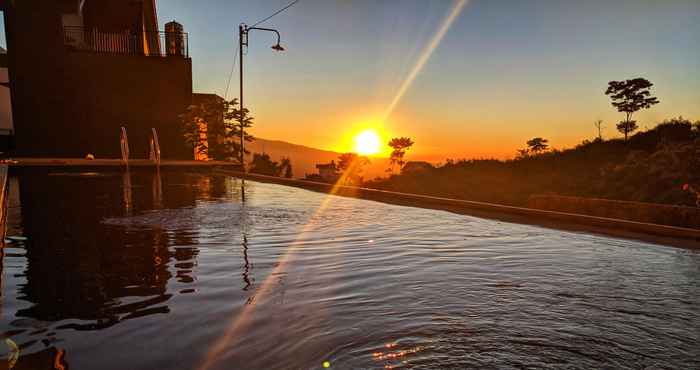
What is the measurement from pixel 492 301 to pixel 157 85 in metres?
24.6

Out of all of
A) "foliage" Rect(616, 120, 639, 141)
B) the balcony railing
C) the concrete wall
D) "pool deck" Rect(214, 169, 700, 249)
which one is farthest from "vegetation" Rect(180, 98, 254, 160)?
"foliage" Rect(616, 120, 639, 141)

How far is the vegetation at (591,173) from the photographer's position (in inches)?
657

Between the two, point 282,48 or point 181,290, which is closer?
point 181,290

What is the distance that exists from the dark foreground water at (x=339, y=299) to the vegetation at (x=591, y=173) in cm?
926

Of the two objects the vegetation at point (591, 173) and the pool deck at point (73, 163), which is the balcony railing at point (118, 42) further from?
the vegetation at point (591, 173)

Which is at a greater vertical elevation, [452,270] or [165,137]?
[165,137]

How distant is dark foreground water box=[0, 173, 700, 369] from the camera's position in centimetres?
235

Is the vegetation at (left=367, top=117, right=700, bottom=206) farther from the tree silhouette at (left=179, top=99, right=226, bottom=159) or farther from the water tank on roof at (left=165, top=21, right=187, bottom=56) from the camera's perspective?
the water tank on roof at (left=165, top=21, right=187, bottom=56)

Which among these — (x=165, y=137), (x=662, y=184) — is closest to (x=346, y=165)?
(x=165, y=137)

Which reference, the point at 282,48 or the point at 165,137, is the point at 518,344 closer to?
the point at 282,48

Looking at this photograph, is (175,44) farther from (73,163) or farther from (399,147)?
(399,147)

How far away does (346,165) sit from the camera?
364 ft

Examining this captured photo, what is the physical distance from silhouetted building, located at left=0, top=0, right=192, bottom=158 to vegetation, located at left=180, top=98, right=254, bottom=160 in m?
1.15

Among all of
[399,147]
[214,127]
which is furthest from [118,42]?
[399,147]
